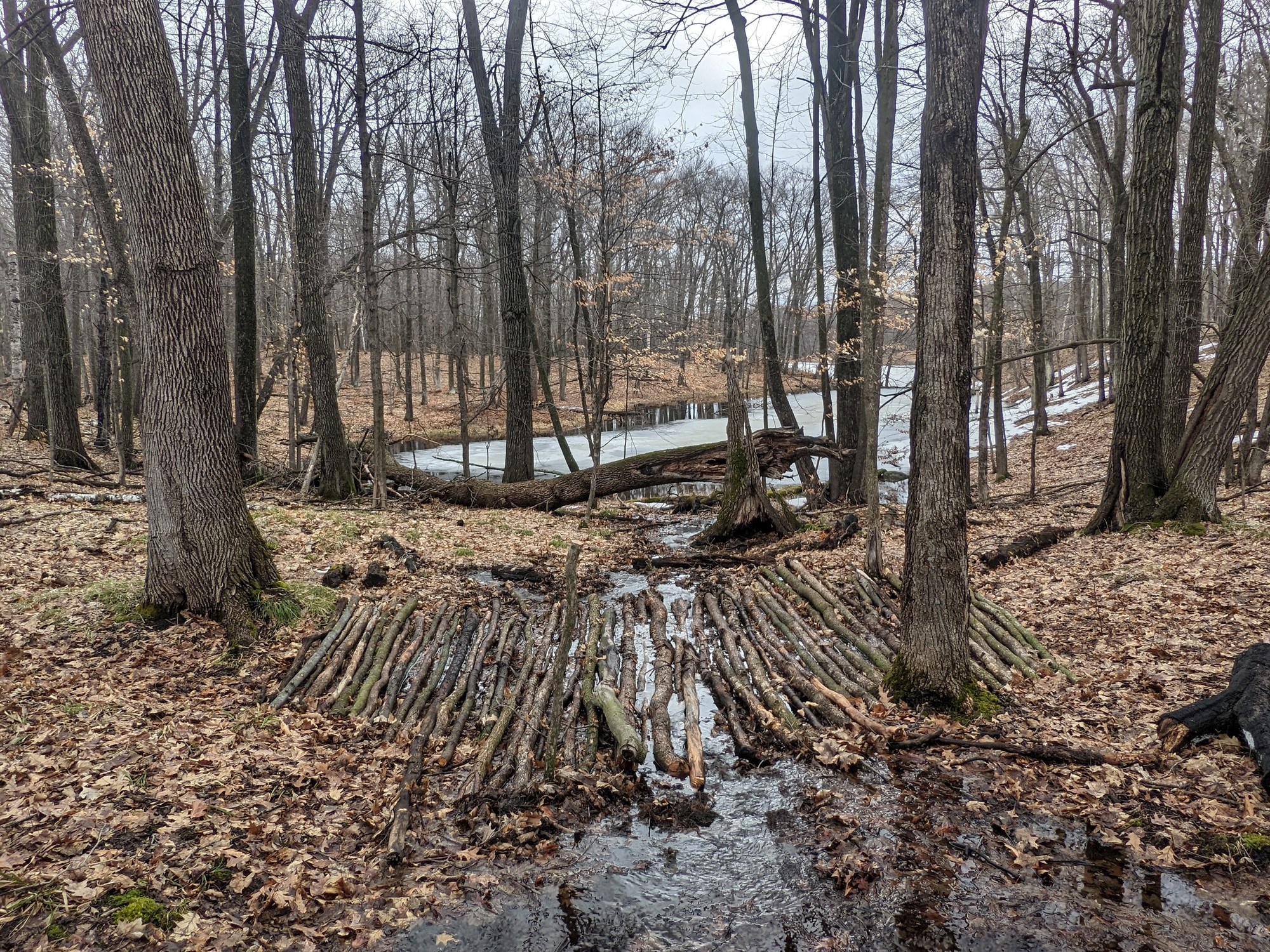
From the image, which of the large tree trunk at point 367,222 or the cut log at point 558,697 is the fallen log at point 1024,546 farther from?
the large tree trunk at point 367,222

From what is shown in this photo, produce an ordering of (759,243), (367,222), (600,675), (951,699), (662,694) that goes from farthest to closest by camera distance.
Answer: (759,243) → (367,222) → (600,675) → (662,694) → (951,699)

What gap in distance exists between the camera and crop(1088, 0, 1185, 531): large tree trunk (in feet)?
28.3

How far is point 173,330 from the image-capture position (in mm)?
6496

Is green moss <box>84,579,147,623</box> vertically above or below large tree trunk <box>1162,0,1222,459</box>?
below

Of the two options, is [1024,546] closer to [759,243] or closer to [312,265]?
[759,243]

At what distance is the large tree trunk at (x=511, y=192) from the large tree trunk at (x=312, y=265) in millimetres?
3520

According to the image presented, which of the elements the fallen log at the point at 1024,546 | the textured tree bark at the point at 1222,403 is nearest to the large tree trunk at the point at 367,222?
the fallen log at the point at 1024,546

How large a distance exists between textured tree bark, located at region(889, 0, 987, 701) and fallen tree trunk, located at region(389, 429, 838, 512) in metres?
8.02

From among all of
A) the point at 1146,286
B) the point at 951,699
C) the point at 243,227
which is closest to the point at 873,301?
the point at 1146,286

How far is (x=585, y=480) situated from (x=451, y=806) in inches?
403

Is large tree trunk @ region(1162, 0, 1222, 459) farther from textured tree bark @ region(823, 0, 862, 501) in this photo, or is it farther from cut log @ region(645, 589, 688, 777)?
cut log @ region(645, 589, 688, 777)

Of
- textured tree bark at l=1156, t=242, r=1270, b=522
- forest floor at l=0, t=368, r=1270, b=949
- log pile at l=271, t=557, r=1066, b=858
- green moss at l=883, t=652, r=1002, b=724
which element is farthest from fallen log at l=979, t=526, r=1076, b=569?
green moss at l=883, t=652, r=1002, b=724

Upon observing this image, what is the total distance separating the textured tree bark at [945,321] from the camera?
4973 mm

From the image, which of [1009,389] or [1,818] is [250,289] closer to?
[1,818]
